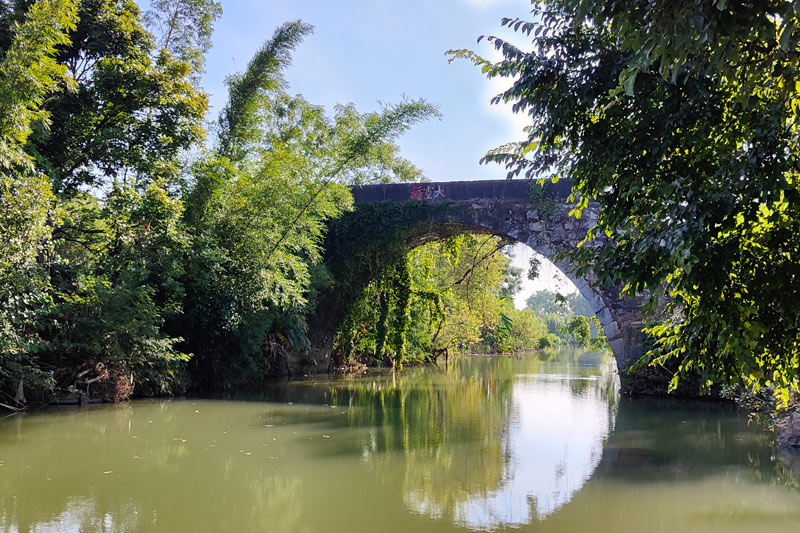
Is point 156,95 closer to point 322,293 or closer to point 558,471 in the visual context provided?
point 322,293

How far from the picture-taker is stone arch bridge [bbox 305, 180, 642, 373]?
10789 mm

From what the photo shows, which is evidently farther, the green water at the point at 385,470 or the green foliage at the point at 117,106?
the green foliage at the point at 117,106

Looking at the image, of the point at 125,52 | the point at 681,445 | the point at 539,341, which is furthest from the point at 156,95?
the point at 539,341

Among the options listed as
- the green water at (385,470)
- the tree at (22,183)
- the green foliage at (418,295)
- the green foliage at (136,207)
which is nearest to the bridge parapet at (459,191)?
the green foliage at (418,295)

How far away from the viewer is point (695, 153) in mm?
2543

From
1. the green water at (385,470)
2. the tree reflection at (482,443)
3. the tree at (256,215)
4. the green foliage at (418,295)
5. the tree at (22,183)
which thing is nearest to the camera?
the green water at (385,470)

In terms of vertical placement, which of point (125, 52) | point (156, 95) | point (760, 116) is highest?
point (125, 52)

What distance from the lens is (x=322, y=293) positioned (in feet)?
41.9

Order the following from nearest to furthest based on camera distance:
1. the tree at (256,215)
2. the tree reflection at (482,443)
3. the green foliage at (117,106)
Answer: the tree reflection at (482,443) < the green foliage at (117,106) < the tree at (256,215)

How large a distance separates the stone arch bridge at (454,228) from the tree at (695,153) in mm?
7894

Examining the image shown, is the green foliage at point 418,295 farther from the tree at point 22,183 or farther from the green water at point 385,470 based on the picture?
the tree at point 22,183

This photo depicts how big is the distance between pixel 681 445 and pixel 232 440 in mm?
4451

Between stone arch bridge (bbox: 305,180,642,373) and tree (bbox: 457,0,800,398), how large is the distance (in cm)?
789

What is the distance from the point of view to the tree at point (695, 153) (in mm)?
1905
